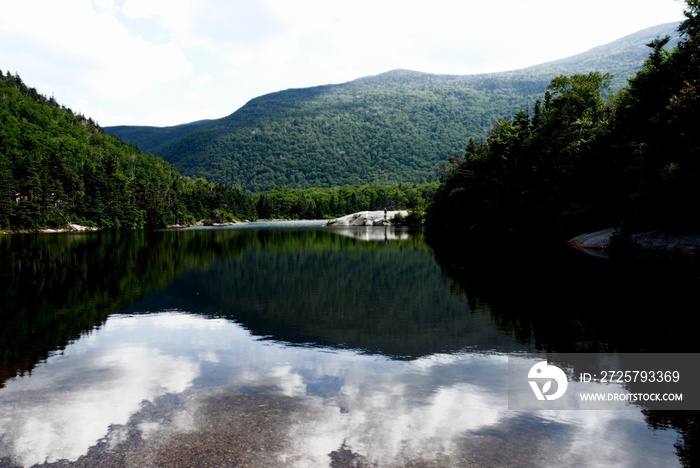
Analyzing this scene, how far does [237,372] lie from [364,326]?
225 inches

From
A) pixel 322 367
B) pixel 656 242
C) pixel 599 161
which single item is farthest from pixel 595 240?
pixel 322 367

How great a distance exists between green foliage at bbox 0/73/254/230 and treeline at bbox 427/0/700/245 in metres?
88.4

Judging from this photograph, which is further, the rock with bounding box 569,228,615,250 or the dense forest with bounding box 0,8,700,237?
the rock with bounding box 569,228,615,250

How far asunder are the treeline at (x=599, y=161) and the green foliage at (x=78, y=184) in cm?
8837

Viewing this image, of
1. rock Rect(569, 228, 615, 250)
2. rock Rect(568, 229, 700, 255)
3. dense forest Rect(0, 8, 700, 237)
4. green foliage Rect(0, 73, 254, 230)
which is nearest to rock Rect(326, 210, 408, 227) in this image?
dense forest Rect(0, 8, 700, 237)

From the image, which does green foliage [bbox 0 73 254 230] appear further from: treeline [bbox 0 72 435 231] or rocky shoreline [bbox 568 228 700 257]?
rocky shoreline [bbox 568 228 700 257]

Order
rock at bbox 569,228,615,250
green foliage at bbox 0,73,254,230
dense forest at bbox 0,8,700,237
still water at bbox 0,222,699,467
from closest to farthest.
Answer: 1. still water at bbox 0,222,699,467
2. dense forest at bbox 0,8,700,237
3. rock at bbox 569,228,615,250
4. green foliage at bbox 0,73,254,230

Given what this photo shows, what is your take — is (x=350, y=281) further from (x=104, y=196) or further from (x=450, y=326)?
(x=104, y=196)

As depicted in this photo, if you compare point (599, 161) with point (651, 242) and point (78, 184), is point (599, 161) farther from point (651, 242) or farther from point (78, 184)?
point (78, 184)

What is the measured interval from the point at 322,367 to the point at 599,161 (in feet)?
143

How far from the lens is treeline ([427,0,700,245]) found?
30297mm

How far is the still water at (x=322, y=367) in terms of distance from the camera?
24.9ft

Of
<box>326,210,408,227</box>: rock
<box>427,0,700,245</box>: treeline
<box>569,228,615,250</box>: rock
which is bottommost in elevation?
<box>326,210,408,227</box>: rock

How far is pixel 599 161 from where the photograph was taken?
1790 inches
